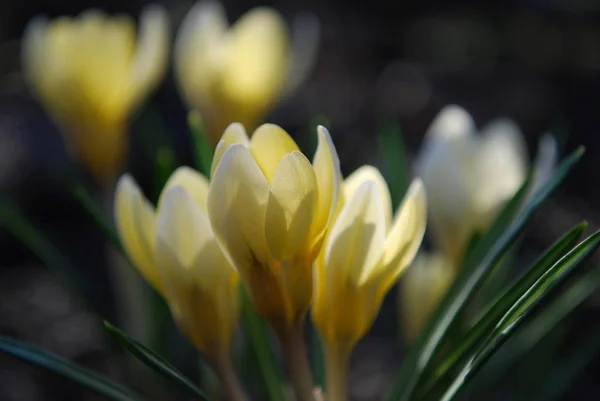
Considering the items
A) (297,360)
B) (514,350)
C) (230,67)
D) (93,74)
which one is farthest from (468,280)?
(93,74)

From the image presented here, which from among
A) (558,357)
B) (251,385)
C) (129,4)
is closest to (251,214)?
(251,385)

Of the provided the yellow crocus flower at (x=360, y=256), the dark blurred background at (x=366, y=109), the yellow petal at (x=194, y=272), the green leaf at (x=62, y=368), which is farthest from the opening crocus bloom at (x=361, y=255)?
the dark blurred background at (x=366, y=109)

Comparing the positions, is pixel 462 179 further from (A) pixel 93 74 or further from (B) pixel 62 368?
(A) pixel 93 74

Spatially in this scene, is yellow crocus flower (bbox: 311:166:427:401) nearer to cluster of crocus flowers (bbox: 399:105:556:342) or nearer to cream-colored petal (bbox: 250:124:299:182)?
cream-colored petal (bbox: 250:124:299:182)

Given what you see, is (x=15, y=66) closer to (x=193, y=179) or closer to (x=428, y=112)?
(x=428, y=112)

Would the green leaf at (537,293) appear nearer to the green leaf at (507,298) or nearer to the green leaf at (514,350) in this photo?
the green leaf at (507,298)

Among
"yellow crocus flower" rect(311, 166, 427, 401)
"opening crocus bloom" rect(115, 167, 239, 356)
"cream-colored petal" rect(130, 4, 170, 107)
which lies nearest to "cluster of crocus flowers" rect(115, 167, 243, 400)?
"opening crocus bloom" rect(115, 167, 239, 356)
